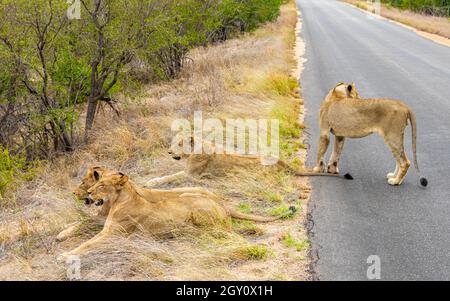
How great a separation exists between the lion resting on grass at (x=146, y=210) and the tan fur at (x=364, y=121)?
2848mm

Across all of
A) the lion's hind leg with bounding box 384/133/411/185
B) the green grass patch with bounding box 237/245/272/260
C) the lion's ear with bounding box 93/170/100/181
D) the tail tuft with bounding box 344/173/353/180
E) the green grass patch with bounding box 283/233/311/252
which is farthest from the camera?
the tail tuft with bounding box 344/173/353/180

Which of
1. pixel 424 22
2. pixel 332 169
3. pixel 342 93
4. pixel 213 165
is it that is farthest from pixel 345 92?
pixel 424 22

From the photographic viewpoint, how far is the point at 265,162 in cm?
871

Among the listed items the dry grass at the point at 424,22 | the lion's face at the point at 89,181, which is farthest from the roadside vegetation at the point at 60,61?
the dry grass at the point at 424,22

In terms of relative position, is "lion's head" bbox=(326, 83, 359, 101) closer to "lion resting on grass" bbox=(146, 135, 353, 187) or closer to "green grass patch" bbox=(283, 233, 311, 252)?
"lion resting on grass" bbox=(146, 135, 353, 187)

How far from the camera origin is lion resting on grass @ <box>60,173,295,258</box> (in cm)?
628

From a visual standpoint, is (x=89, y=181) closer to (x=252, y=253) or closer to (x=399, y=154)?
(x=252, y=253)

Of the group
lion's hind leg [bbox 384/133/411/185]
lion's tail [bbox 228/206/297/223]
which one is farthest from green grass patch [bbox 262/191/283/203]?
lion's hind leg [bbox 384/133/411/185]

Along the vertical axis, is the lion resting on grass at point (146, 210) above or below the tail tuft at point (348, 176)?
above

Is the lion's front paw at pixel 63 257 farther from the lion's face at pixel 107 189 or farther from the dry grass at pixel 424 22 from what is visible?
the dry grass at pixel 424 22

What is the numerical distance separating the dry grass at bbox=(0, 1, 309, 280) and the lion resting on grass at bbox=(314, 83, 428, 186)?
0.93 meters

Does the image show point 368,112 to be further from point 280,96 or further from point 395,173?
point 280,96

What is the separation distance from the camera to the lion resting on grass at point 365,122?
819 cm
